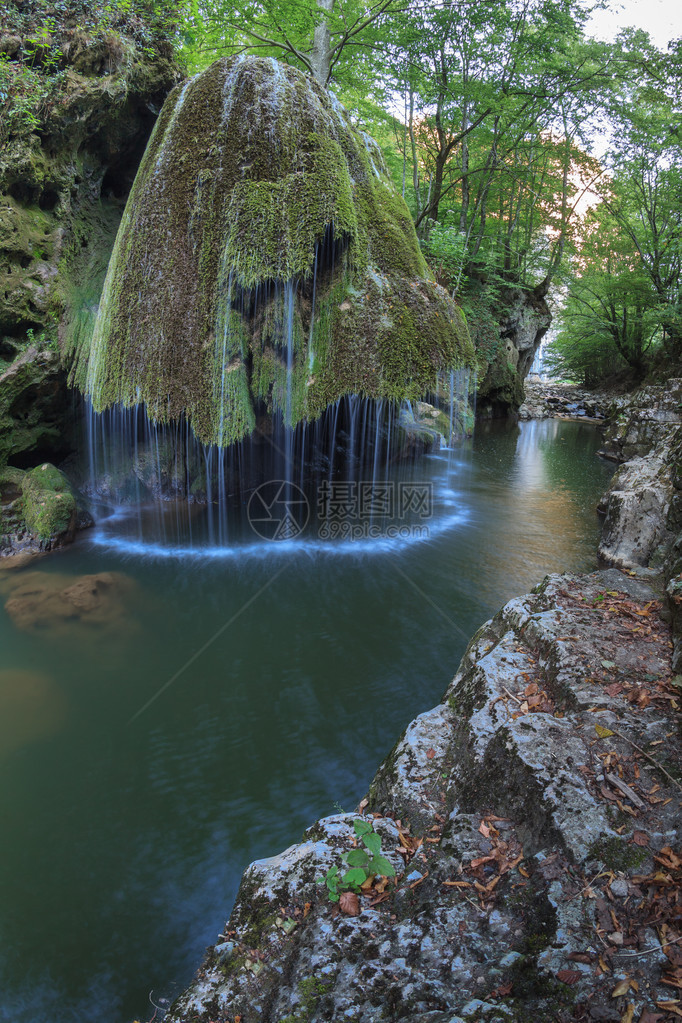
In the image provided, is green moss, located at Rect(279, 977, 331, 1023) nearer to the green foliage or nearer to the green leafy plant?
the green leafy plant

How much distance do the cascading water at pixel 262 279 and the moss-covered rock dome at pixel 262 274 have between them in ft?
0.06

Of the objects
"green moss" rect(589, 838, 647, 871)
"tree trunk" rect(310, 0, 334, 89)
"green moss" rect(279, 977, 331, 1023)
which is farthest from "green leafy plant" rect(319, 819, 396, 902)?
"tree trunk" rect(310, 0, 334, 89)

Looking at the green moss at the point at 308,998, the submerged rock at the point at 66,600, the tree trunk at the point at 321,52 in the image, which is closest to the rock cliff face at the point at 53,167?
the submerged rock at the point at 66,600

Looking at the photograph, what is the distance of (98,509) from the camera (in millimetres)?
8867

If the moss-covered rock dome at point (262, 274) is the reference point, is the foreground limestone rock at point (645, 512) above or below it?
below

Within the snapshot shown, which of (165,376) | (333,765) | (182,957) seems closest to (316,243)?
(165,376)

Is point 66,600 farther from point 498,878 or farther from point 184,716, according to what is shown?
point 498,878

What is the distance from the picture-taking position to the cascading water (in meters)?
6.10

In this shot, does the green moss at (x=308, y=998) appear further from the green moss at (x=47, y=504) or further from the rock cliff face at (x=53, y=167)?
the rock cliff face at (x=53, y=167)

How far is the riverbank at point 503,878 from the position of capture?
1402 millimetres

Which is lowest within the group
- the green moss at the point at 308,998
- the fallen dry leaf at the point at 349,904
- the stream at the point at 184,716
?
the stream at the point at 184,716

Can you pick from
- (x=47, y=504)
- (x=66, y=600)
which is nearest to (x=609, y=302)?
(x=47, y=504)

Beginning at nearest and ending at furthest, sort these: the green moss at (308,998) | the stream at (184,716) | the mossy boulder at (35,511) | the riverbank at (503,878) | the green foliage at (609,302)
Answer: the riverbank at (503,878)
the green moss at (308,998)
the stream at (184,716)
the mossy boulder at (35,511)
the green foliage at (609,302)

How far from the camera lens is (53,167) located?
7.93 meters
